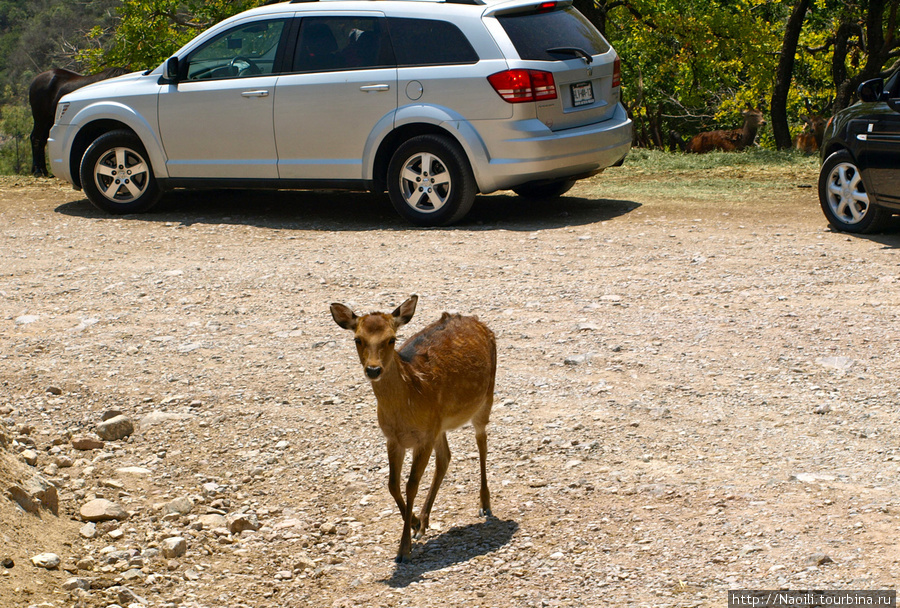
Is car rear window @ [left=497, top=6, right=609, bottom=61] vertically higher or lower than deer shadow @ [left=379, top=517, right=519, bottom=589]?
higher

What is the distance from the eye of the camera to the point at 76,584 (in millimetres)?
4457

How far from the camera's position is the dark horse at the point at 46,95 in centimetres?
1709

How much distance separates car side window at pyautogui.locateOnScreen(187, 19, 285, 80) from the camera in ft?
37.9

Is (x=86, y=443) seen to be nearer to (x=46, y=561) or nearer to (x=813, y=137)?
(x=46, y=561)

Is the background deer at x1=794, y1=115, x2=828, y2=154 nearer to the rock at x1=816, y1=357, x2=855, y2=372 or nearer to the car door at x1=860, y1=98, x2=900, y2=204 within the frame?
the car door at x1=860, y1=98, x2=900, y2=204

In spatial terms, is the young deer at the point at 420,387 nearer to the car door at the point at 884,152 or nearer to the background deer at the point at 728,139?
the car door at the point at 884,152

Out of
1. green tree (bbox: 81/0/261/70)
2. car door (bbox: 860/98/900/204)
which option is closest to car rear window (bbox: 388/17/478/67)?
car door (bbox: 860/98/900/204)

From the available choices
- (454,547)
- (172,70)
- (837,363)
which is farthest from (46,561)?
Answer: (172,70)

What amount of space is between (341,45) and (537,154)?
2.54 m

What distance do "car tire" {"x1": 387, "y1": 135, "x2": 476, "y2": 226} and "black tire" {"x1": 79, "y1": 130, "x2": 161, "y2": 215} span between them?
3.16 meters

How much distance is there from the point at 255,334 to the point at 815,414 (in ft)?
12.7

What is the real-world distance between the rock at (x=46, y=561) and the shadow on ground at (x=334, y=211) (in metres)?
6.84

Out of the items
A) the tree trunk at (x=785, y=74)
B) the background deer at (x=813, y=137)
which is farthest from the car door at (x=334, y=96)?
the background deer at (x=813, y=137)

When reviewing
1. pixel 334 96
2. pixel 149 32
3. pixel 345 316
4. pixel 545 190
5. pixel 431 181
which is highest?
pixel 149 32
